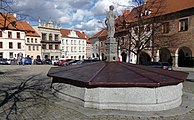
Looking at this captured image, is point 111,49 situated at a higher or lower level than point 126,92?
higher

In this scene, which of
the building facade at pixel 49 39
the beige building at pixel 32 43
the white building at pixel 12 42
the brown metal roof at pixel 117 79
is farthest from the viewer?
the building facade at pixel 49 39

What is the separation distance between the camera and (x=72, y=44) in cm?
7194

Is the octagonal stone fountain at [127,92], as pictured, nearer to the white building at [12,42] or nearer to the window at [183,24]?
the window at [183,24]

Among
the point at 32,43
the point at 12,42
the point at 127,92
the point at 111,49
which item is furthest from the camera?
the point at 32,43

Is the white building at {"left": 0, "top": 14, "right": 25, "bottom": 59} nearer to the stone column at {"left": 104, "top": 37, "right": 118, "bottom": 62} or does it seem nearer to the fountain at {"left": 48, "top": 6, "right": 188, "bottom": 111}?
the stone column at {"left": 104, "top": 37, "right": 118, "bottom": 62}

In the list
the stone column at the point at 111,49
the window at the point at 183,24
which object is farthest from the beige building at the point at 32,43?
the stone column at the point at 111,49

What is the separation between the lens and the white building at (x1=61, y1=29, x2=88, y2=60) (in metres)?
69.2

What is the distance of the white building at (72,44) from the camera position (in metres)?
69.2

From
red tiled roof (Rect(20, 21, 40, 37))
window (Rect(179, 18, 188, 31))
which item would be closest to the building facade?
red tiled roof (Rect(20, 21, 40, 37))

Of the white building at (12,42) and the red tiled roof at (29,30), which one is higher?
the red tiled roof at (29,30)

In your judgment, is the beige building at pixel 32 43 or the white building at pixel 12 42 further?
the beige building at pixel 32 43

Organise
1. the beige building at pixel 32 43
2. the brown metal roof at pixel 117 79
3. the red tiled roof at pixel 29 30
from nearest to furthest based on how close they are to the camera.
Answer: the brown metal roof at pixel 117 79 < the beige building at pixel 32 43 < the red tiled roof at pixel 29 30

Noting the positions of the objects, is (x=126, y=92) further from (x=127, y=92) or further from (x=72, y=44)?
(x=72, y=44)

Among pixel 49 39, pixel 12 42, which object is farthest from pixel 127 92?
pixel 49 39
